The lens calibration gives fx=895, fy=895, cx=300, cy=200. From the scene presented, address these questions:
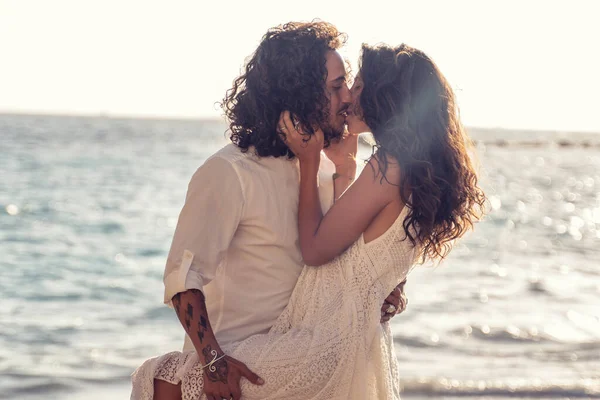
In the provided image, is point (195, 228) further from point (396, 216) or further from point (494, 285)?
point (494, 285)

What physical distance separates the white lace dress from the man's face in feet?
1.29

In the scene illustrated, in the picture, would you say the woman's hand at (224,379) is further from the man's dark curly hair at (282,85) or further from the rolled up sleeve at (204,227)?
the man's dark curly hair at (282,85)

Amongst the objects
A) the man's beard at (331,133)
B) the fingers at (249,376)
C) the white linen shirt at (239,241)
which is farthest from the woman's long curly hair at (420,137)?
the fingers at (249,376)

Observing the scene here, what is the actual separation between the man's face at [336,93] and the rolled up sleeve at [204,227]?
0.42 metres

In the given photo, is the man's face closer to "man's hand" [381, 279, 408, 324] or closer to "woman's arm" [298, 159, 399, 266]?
"woman's arm" [298, 159, 399, 266]

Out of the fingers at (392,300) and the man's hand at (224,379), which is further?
the fingers at (392,300)

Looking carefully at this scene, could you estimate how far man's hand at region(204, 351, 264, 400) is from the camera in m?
2.82

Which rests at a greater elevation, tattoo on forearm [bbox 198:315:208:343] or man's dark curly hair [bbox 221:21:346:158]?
man's dark curly hair [bbox 221:21:346:158]

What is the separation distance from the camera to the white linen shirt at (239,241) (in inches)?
111

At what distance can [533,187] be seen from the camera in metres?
35.1

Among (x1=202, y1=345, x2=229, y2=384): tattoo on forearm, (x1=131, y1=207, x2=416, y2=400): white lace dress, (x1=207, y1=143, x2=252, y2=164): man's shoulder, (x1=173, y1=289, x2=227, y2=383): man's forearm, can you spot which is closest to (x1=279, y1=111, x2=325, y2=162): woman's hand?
(x1=207, y1=143, x2=252, y2=164): man's shoulder

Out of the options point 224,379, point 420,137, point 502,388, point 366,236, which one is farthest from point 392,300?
point 502,388

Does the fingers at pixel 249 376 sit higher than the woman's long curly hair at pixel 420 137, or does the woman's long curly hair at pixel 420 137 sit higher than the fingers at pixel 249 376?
the woman's long curly hair at pixel 420 137

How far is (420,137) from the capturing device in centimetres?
299
